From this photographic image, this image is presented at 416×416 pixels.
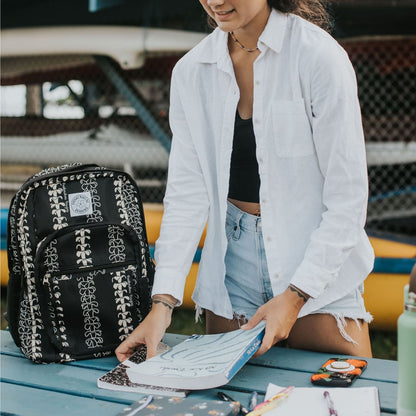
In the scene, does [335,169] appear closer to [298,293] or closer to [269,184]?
[269,184]

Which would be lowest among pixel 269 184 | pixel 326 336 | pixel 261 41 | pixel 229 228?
pixel 326 336

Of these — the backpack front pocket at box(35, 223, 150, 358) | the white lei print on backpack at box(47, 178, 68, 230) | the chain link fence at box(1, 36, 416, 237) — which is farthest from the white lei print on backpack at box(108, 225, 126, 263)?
the chain link fence at box(1, 36, 416, 237)

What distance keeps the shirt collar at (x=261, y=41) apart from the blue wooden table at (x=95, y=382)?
0.72 m

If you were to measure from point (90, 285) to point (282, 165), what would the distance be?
0.55 meters

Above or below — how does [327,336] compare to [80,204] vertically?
below

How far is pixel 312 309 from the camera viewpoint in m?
1.51

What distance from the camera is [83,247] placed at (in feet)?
5.00

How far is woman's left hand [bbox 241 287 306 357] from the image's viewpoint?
1.33 meters

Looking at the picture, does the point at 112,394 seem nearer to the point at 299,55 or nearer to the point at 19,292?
the point at 19,292

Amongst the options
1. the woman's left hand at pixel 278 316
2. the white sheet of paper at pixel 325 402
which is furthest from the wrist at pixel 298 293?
the white sheet of paper at pixel 325 402

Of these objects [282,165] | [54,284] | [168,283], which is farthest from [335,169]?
[54,284]

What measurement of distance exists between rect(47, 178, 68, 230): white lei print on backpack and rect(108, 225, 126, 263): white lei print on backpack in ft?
0.38

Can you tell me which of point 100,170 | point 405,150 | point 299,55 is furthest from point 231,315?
point 405,150

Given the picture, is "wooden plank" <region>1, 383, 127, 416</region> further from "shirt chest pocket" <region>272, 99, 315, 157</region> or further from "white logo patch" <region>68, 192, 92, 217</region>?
"shirt chest pocket" <region>272, 99, 315, 157</region>
